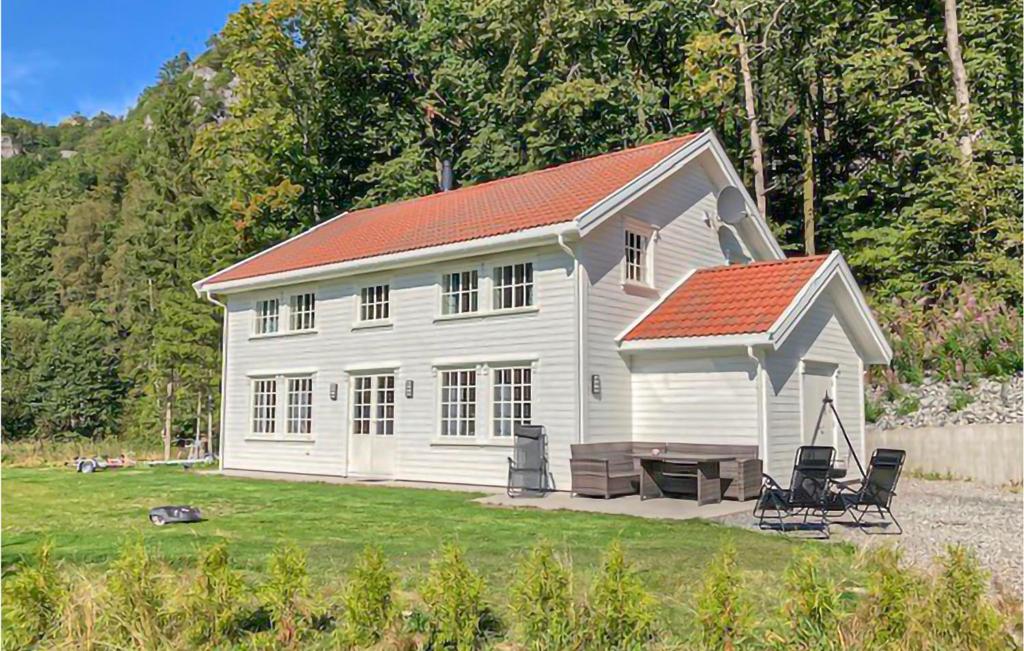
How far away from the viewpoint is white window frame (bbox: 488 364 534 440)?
16.1 m

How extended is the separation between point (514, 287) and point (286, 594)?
11.4m

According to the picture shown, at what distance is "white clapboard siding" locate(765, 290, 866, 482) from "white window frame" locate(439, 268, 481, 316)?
5.56 m

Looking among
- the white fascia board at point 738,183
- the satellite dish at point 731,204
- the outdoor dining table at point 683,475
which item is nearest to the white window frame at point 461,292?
the outdoor dining table at point 683,475

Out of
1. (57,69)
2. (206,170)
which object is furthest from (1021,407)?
(206,170)

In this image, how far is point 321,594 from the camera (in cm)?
632

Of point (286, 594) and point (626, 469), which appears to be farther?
point (626, 469)

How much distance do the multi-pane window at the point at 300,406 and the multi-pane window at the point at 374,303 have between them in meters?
2.28

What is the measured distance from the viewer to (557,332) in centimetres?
1565

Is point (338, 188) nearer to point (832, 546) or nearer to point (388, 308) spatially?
point (388, 308)

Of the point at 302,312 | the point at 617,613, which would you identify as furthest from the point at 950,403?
the point at 617,613

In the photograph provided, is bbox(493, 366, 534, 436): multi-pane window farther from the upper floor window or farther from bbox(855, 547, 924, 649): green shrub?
bbox(855, 547, 924, 649): green shrub

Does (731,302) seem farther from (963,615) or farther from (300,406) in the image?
(963,615)

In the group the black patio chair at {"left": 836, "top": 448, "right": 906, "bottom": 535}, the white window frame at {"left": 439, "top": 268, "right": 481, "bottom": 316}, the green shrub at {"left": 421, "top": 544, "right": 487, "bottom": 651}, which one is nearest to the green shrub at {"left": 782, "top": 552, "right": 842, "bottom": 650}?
the green shrub at {"left": 421, "top": 544, "right": 487, "bottom": 651}

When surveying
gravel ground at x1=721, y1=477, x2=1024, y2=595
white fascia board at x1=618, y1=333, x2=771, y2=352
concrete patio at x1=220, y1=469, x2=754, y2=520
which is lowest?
gravel ground at x1=721, y1=477, x2=1024, y2=595
